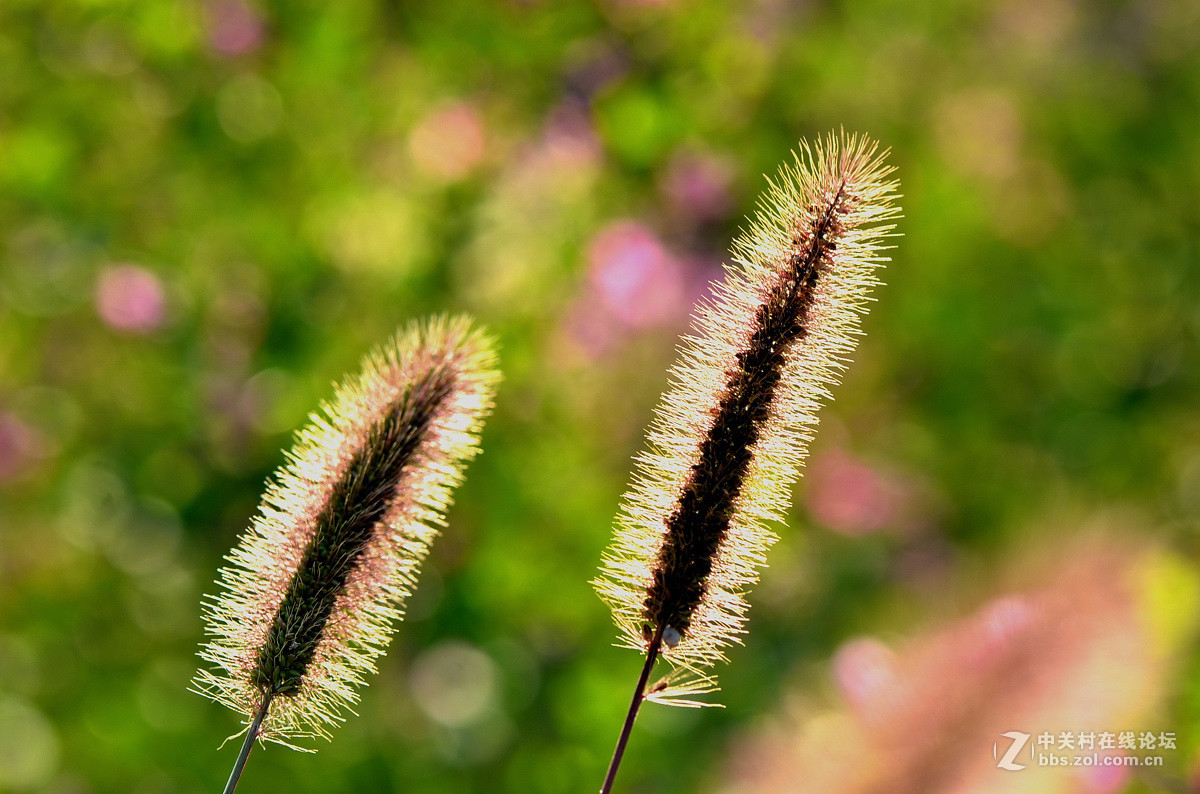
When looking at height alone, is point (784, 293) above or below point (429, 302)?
below

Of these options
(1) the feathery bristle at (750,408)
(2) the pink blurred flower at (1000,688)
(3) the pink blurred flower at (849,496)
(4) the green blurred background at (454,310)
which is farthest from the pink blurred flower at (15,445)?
(1) the feathery bristle at (750,408)

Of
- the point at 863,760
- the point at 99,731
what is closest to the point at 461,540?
the point at 99,731

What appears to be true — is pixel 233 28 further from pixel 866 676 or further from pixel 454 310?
pixel 866 676

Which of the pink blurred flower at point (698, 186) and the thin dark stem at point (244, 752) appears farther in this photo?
the pink blurred flower at point (698, 186)

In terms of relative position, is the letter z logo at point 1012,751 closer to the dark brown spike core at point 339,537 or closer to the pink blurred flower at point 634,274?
the dark brown spike core at point 339,537

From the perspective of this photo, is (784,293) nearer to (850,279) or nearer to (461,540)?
(850,279)

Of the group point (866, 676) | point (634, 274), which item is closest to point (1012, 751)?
point (866, 676)
